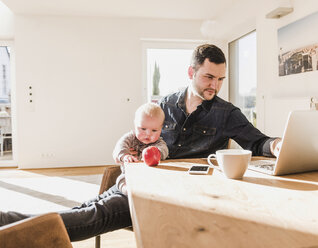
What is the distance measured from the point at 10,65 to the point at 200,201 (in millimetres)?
5324

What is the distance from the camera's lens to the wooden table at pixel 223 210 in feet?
1.59

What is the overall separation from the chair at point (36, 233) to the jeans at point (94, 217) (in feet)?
1.02

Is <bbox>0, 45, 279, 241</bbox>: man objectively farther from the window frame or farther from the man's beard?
the window frame

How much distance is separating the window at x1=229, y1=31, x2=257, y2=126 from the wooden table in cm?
362

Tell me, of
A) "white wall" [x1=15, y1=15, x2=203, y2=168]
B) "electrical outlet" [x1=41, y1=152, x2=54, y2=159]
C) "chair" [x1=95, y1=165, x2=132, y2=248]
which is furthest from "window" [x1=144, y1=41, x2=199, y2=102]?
"chair" [x1=95, y1=165, x2=132, y2=248]

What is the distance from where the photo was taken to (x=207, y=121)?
1611 millimetres

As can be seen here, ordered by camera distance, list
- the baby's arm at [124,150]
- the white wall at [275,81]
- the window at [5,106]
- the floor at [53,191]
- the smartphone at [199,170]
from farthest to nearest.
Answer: the window at [5,106] → the white wall at [275,81] → the floor at [53,191] → the baby's arm at [124,150] → the smartphone at [199,170]

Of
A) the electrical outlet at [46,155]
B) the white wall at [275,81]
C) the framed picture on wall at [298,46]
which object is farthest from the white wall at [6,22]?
the framed picture on wall at [298,46]

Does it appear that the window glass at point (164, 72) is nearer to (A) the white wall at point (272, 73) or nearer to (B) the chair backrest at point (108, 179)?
(A) the white wall at point (272, 73)

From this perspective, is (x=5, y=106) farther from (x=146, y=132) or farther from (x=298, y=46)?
(x=298, y=46)

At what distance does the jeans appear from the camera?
1057 millimetres

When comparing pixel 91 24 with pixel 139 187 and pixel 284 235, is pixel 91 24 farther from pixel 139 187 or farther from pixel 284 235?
pixel 284 235

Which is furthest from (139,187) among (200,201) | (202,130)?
(202,130)

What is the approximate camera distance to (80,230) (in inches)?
42.3
